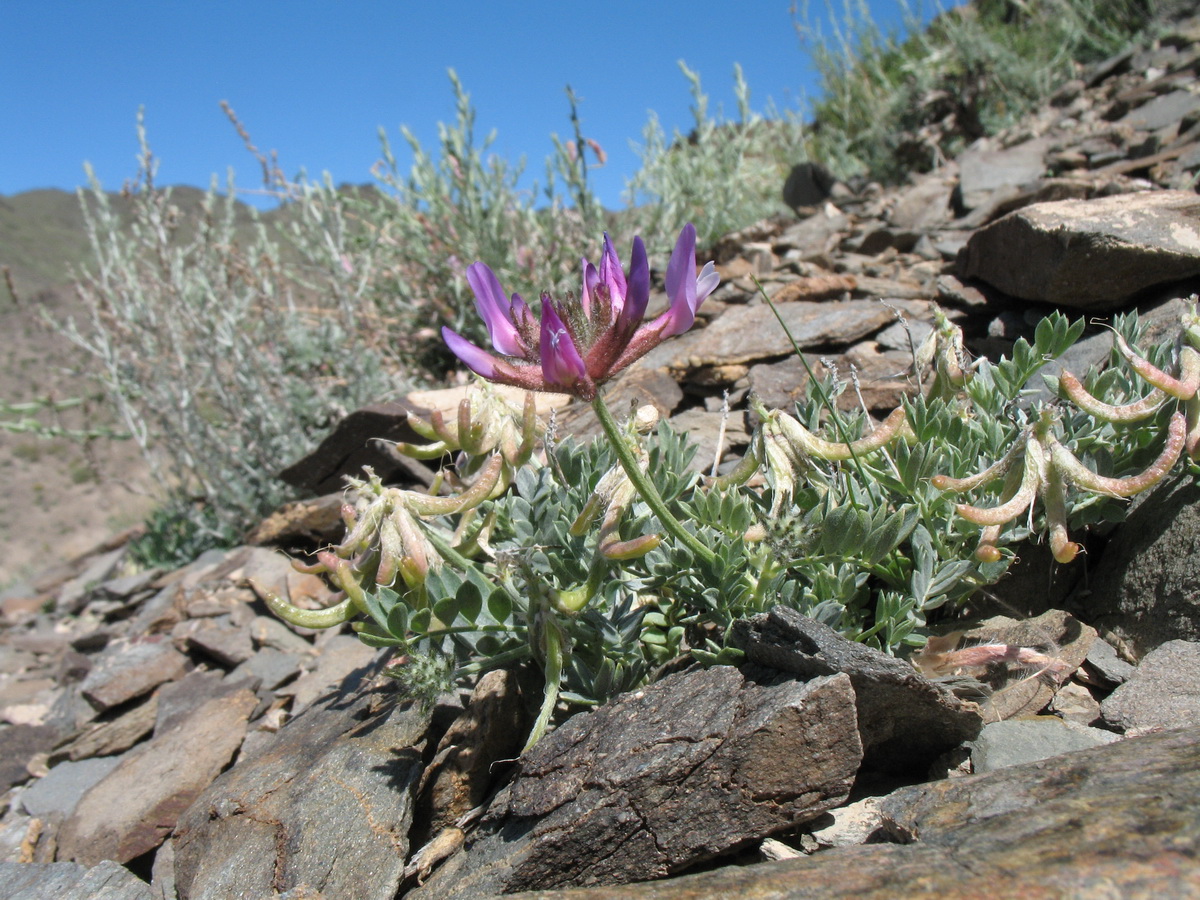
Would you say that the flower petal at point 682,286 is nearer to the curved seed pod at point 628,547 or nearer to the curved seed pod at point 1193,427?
the curved seed pod at point 628,547

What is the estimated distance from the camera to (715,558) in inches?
74.7

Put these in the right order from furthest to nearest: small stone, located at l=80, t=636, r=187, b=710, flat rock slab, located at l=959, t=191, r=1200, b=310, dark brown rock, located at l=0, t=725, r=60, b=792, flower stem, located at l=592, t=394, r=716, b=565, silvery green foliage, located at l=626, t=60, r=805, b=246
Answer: silvery green foliage, located at l=626, t=60, r=805, b=246, small stone, located at l=80, t=636, r=187, b=710, dark brown rock, located at l=0, t=725, r=60, b=792, flat rock slab, located at l=959, t=191, r=1200, b=310, flower stem, located at l=592, t=394, r=716, b=565

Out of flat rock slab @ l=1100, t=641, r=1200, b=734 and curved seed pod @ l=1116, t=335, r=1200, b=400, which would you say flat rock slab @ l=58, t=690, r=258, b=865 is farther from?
curved seed pod @ l=1116, t=335, r=1200, b=400

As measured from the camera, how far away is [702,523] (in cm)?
210

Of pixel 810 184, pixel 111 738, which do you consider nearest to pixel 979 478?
pixel 111 738

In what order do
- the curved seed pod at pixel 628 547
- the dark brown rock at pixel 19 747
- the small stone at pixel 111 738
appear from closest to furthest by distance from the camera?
the curved seed pod at pixel 628 547 → the small stone at pixel 111 738 → the dark brown rock at pixel 19 747

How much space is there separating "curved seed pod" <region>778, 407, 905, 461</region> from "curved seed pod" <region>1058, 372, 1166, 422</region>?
0.39 metres

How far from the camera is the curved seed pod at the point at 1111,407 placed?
6.49ft

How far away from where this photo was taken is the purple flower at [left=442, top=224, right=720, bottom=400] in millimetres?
1444

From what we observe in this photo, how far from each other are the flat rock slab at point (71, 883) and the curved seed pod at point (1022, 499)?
239cm

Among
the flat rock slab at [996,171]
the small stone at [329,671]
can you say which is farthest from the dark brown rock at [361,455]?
the flat rock slab at [996,171]

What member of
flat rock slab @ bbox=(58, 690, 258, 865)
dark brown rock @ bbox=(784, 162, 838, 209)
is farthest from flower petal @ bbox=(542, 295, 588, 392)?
dark brown rock @ bbox=(784, 162, 838, 209)

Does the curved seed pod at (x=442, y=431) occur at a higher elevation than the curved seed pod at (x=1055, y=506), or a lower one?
higher

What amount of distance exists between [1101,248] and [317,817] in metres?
3.35
